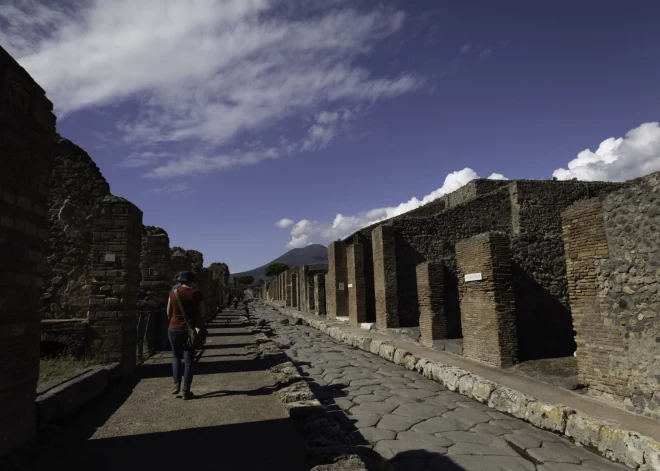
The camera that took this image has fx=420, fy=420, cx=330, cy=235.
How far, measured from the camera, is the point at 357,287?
15.8 meters

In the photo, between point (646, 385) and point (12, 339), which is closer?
point (12, 339)

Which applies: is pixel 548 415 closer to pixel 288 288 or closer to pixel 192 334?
pixel 192 334

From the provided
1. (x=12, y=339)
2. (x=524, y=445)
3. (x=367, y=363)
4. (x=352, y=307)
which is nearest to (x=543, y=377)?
(x=524, y=445)

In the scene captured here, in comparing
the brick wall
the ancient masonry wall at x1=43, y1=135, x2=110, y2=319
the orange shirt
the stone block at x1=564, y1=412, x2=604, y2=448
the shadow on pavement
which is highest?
the ancient masonry wall at x1=43, y1=135, x2=110, y2=319

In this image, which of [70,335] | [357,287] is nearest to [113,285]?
[70,335]

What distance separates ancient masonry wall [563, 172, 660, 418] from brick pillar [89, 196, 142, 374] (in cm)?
690

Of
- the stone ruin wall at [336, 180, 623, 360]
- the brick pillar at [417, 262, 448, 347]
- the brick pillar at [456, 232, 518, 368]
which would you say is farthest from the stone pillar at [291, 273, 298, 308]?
the brick pillar at [456, 232, 518, 368]

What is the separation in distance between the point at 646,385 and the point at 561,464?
181cm

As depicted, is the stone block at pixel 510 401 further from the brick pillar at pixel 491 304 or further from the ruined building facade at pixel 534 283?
the brick pillar at pixel 491 304

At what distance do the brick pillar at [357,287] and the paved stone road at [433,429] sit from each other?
7752mm

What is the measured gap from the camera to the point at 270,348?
9242 mm

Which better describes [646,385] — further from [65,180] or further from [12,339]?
[65,180]

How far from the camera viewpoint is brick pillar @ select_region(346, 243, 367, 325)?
15719 mm

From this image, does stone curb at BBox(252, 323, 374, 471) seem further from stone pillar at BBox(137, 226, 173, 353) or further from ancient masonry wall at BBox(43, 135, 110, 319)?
ancient masonry wall at BBox(43, 135, 110, 319)
